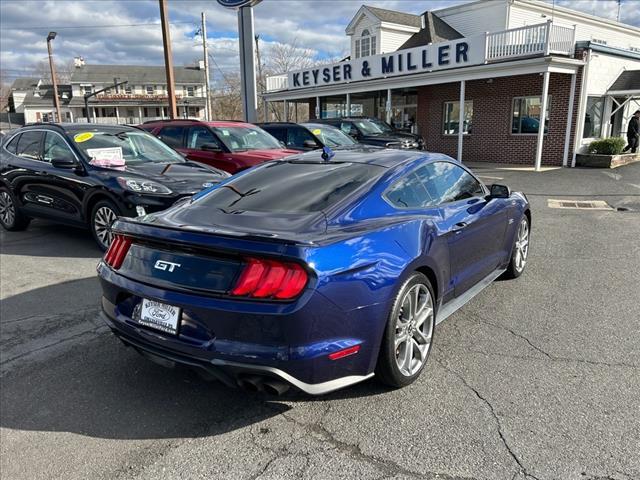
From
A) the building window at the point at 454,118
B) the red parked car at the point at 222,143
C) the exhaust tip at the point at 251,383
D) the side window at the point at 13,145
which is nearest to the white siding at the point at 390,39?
the building window at the point at 454,118

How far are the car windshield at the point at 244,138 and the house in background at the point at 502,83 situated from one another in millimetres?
9554

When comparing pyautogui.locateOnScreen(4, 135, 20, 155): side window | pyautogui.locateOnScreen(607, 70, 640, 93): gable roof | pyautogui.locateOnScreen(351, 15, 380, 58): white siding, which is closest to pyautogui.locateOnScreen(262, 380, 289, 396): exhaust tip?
pyautogui.locateOnScreen(4, 135, 20, 155): side window

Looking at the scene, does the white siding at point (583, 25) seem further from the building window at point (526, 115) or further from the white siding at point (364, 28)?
the building window at point (526, 115)

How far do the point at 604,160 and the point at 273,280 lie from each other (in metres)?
16.0

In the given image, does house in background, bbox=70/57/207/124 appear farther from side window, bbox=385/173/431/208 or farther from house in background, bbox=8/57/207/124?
side window, bbox=385/173/431/208

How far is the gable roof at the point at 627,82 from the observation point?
1699cm

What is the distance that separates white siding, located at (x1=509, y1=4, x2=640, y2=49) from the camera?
77.0 feet

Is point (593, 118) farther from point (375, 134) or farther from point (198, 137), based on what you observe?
point (198, 137)

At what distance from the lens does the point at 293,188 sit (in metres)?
3.67

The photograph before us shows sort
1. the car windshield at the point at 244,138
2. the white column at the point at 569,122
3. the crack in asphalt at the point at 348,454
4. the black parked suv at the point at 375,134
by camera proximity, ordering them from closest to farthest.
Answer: the crack in asphalt at the point at 348,454 < the car windshield at the point at 244,138 < the black parked suv at the point at 375,134 < the white column at the point at 569,122

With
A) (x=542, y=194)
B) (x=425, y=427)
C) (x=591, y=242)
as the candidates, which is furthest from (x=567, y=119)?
(x=425, y=427)

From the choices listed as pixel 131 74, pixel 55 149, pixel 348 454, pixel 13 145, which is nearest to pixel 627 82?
pixel 55 149

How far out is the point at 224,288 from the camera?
2678mm

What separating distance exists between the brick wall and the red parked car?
11022 mm
